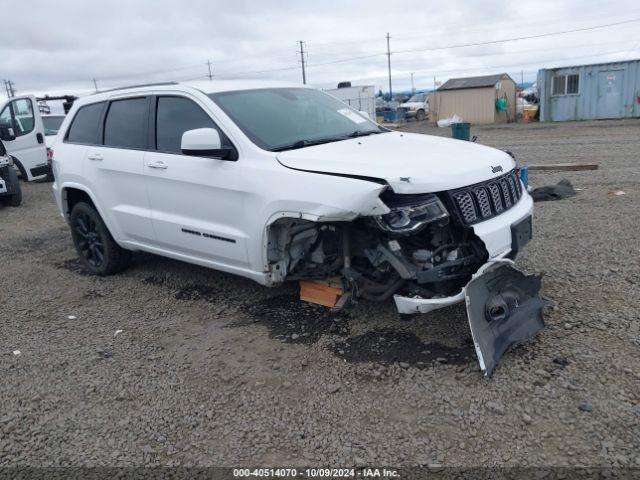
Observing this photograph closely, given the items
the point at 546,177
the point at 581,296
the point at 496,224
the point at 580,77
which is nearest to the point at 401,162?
the point at 496,224

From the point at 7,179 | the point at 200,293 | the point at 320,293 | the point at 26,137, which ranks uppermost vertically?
the point at 26,137

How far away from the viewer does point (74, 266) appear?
657cm

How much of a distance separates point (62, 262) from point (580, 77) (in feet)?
83.1

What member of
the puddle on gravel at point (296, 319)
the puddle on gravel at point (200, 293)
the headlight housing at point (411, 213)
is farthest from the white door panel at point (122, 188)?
the headlight housing at point (411, 213)

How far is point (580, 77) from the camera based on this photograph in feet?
84.3

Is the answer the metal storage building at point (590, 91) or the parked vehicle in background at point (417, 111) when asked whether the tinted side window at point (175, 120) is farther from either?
the parked vehicle in background at point (417, 111)

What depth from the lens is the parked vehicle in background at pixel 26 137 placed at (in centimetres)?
1262

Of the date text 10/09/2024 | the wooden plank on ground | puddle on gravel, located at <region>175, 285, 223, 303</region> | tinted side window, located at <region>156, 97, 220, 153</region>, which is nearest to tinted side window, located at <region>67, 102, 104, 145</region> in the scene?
tinted side window, located at <region>156, 97, 220, 153</region>

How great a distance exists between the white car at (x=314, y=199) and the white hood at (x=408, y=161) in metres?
0.01

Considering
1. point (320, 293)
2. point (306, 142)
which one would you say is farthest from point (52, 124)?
point (320, 293)

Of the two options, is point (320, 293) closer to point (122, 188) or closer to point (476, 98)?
point (122, 188)

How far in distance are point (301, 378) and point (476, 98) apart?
29.6 meters

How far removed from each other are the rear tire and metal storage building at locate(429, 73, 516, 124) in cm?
2759

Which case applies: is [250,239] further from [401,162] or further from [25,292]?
[25,292]
